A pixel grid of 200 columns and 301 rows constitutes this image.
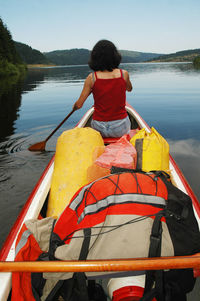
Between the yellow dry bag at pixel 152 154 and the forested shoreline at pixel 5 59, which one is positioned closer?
the yellow dry bag at pixel 152 154

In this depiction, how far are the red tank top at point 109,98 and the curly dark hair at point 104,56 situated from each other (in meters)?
0.17

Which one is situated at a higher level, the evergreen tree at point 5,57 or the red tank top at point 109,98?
the evergreen tree at point 5,57

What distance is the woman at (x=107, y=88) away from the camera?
3.06 metres

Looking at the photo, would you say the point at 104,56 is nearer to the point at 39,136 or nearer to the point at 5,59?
the point at 39,136

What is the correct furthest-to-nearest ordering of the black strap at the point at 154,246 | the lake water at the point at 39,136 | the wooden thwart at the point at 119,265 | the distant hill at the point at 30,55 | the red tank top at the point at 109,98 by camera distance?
the distant hill at the point at 30,55
the lake water at the point at 39,136
the red tank top at the point at 109,98
the black strap at the point at 154,246
the wooden thwart at the point at 119,265

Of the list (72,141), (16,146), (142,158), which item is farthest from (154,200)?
(16,146)

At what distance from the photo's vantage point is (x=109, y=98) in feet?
11.1

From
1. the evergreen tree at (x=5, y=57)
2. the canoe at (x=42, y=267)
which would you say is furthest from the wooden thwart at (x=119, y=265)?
the evergreen tree at (x=5, y=57)

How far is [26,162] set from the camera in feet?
17.2

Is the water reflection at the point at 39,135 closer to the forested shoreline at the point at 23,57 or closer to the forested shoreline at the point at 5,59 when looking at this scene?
the forested shoreline at the point at 23,57

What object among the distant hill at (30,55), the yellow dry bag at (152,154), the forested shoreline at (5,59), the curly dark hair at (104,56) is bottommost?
the yellow dry bag at (152,154)

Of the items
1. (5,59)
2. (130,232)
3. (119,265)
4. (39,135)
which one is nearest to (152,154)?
(130,232)

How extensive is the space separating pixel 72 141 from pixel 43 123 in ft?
22.2

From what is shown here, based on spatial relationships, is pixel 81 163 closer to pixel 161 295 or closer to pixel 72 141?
pixel 72 141
